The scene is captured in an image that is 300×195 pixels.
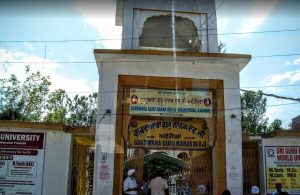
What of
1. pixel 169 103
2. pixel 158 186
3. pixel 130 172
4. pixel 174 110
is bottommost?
pixel 158 186

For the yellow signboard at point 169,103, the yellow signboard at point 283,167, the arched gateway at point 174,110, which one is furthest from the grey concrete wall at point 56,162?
the yellow signboard at point 283,167

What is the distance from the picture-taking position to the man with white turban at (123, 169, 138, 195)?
1131cm

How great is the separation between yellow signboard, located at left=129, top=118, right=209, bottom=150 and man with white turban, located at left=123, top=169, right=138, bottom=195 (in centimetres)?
94

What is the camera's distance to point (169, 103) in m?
12.1

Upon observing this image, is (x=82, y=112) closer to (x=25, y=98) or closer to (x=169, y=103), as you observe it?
(x=25, y=98)

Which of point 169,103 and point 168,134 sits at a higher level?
point 169,103

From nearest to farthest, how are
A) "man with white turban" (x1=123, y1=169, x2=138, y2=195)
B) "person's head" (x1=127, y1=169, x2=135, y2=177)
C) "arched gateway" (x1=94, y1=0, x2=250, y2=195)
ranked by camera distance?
"man with white turban" (x1=123, y1=169, x2=138, y2=195), "person's head" (x1=127, y1=169, x2=135, y2=177), "arched gateway" (x1=94, y1=0, x2=250, y2=195)

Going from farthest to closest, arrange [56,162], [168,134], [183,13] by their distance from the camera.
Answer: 1. [183,13]
2. [168,134]
3. [56,162]

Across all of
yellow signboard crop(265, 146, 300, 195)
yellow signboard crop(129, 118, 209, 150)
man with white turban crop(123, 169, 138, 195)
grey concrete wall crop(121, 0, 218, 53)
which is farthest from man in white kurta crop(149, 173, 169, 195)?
grey concrete wall crop(121, 0, 218, 53)

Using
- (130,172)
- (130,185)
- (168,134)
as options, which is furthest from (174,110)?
(130,185)

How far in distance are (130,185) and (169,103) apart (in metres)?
2.76

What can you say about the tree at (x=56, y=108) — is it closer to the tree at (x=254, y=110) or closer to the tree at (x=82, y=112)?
the tree at (x=82, y=112)

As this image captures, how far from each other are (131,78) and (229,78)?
3158mm

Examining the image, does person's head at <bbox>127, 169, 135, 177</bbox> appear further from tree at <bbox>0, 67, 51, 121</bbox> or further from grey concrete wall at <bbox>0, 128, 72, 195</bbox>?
tree at <bbox>0, 67, 51, 121</bbox>
